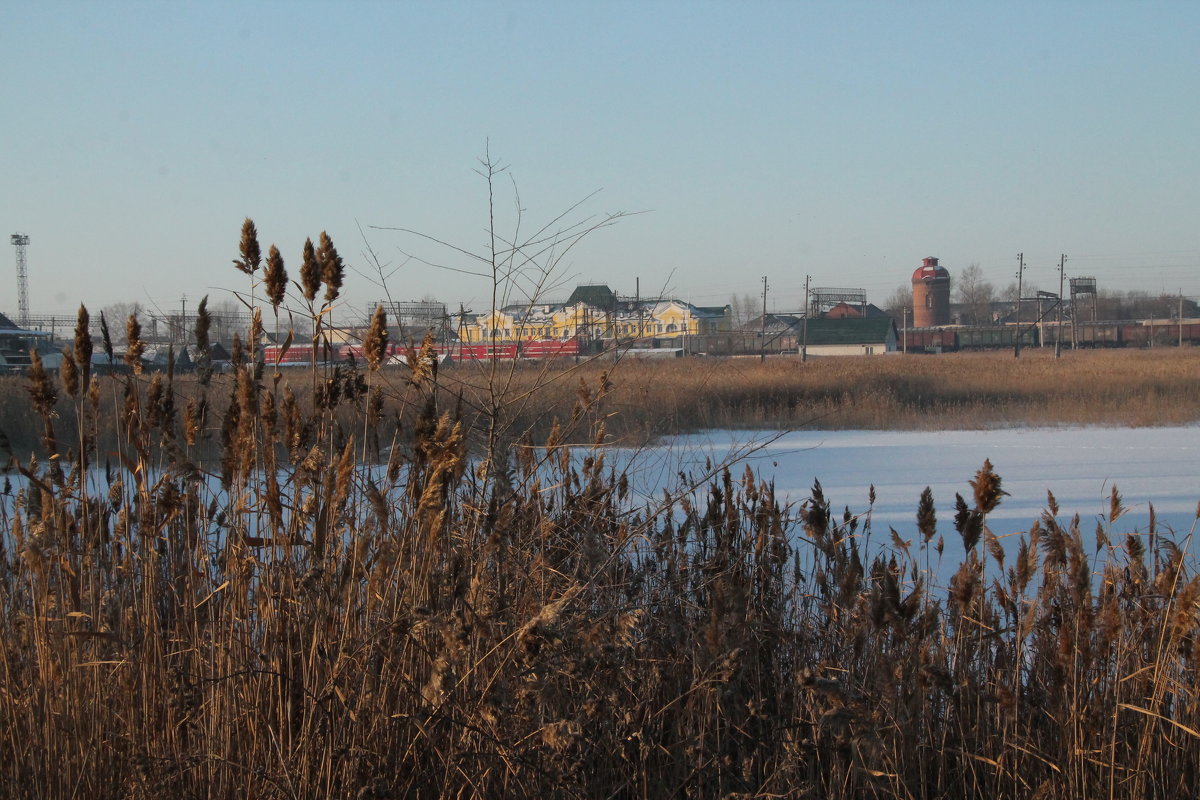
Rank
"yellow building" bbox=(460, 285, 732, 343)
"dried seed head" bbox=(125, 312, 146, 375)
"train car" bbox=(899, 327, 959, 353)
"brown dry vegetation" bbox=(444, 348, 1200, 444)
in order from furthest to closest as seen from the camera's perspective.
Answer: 1. "train car" bbox=(899, 327, 959, 353)
2. "brown dry vegetation" bbox=(444, 348, 1200, 444)
3. "yellow building" bbox=(460, 285, 732, 343)
4. "dried seed head" bbox=(125, 312, 146, 375)

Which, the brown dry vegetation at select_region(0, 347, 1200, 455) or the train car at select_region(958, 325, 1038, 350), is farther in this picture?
the train car at select_region(958, 325, 1038, 350)

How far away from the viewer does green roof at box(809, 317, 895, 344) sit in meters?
61.8

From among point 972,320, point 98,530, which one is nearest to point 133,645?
point 98,530

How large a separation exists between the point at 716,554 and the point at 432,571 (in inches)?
59.2

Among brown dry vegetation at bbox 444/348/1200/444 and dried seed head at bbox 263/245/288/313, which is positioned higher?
dried seed head at bbox 263/245/288/313

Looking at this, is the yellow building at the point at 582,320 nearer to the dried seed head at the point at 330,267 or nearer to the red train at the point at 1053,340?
the dried seed head at the point at 330,267

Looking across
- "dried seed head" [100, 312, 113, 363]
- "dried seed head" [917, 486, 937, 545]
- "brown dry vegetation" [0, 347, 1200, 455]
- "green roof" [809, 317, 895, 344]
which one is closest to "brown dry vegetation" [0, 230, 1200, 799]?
"dried seed head" [917, 486, 937, 545]

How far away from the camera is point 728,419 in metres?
15.3

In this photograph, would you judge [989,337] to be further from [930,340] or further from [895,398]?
[895,398]

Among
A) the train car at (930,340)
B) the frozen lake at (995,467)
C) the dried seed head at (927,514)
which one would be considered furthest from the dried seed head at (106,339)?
the train car at (930,340)

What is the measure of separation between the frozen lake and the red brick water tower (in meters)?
70.4

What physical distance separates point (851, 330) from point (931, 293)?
2217 centimetres

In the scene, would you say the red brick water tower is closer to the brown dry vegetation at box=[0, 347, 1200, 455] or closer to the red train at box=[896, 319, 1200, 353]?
the red train at box=[896, 319, 1200, 353]

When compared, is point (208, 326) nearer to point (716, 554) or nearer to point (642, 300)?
point (642, 300)
